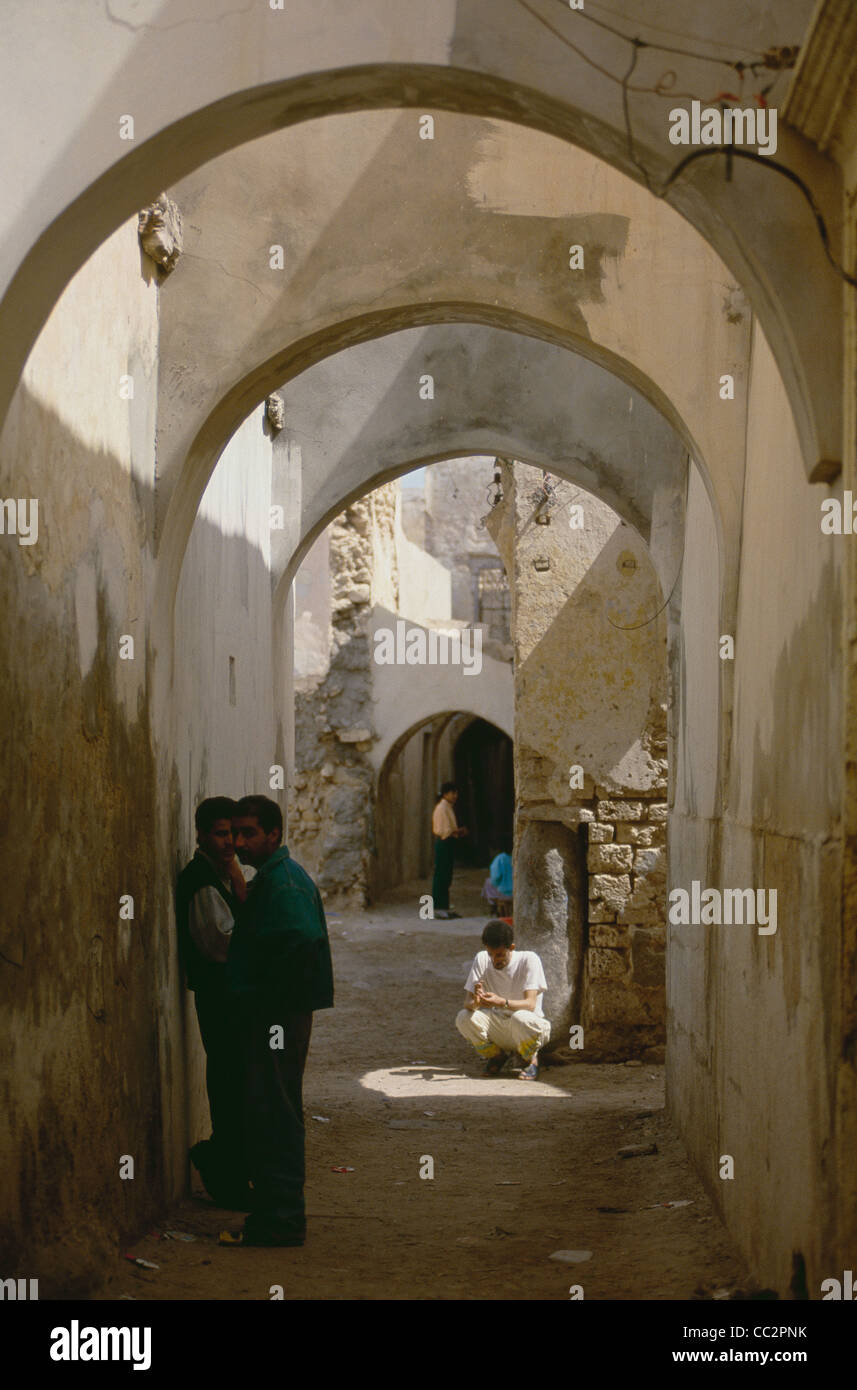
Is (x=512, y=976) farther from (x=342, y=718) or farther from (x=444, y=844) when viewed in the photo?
(x=342, y=718)

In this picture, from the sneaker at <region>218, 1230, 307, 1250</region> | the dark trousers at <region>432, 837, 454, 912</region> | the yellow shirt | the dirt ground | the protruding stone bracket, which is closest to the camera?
the dirt ground

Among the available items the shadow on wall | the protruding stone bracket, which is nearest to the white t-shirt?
the shadow on wall

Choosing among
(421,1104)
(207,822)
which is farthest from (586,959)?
(207,822)

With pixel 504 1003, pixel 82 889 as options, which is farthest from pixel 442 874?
pixel 82 889

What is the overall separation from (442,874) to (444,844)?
1.57 ft

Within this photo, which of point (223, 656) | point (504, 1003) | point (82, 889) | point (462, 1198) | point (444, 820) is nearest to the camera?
point (82, 889)

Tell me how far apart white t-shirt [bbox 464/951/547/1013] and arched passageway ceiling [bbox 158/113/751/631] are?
14.9 ft

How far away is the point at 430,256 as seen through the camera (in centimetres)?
580

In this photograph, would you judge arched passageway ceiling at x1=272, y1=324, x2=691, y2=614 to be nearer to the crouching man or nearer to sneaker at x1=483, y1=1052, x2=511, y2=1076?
the crouching man

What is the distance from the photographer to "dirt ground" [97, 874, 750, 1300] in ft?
14.3

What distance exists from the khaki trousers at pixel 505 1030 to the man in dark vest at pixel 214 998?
12.8 ft

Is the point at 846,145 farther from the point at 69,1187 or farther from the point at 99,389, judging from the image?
the point at 69,1187

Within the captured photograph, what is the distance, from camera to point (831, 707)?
3.24m

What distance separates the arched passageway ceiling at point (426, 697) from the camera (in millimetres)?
19047
